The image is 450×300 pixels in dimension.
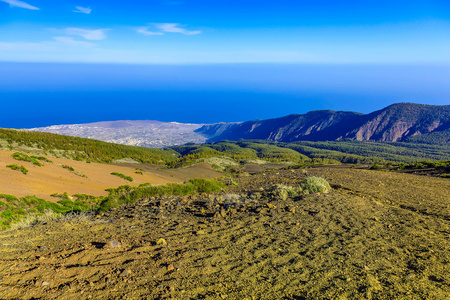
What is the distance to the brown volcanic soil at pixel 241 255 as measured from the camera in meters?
3.62

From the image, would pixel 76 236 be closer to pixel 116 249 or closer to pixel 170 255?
pixel 116 249

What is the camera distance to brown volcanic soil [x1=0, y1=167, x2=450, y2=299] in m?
3.62

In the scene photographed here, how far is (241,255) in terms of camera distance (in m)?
4.75

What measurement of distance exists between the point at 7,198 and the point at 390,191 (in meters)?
18.1

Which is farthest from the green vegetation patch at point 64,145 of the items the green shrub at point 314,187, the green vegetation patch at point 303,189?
the green shrub at point 314,187

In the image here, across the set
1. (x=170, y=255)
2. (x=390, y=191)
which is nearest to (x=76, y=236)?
(x=170, y=255)

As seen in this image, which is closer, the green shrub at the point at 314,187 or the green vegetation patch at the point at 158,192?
the green shrub at the point at 314,187

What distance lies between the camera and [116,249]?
4.98m

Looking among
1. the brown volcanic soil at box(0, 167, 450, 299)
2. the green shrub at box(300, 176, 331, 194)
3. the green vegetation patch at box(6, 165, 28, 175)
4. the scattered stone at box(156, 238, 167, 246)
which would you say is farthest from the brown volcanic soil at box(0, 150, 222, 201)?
the green shrub at box(300, 176, 331, 194)

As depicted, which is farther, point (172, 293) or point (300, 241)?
point (300, 241)

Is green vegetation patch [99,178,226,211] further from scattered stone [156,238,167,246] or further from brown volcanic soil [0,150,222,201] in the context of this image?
brown volcanic soil [0,150,222,201]

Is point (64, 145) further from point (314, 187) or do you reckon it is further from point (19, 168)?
point (314, 187)

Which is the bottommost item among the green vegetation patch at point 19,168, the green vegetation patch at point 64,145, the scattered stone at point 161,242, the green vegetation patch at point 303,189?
the green vegetation patch at point 64,145

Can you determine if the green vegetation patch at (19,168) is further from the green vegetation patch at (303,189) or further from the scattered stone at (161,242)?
the green vegetation patch at (303,189)
